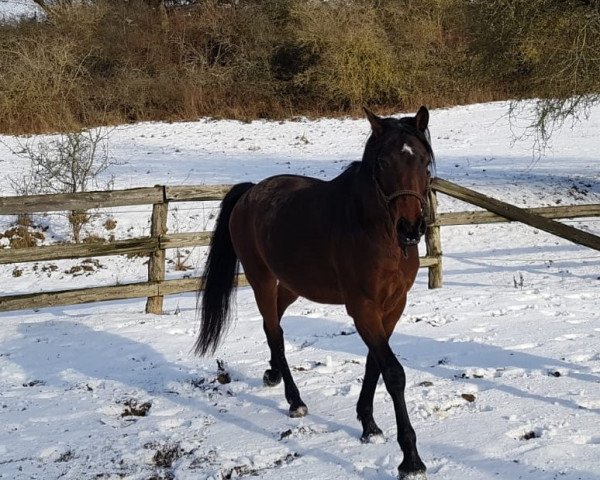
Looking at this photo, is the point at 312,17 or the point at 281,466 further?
the point at 312,17

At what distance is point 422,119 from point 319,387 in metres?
2.16

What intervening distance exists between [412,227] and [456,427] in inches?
56.3

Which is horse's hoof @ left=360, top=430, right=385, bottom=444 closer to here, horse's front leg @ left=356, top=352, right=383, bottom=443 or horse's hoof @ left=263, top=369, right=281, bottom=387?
horse's front leg @ left=356, top=352, right=383, bottom=443

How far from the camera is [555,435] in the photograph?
3604 millimetres

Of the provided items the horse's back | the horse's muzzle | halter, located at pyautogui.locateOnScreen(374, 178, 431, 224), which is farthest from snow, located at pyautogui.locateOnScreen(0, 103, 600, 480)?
halter, located at pyautogui.locateOnScreen(374, 178, 431, 224)

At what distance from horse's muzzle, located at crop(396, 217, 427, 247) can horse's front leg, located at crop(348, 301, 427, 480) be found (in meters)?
0.64

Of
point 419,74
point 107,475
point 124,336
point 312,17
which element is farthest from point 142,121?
point 107,475

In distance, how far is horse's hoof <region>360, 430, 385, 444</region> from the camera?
3725 mm

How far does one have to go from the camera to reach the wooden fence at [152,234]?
6.55 meters

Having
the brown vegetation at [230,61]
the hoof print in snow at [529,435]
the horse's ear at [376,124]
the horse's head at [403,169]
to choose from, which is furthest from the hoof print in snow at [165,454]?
the brown vegetation at [230,61]

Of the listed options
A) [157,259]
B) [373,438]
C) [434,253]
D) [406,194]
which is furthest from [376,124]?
[434,253]

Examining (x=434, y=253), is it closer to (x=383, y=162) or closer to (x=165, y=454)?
(x=383, y=162)

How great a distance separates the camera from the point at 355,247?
364 centimetres

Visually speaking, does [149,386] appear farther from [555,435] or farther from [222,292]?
[555,435]
